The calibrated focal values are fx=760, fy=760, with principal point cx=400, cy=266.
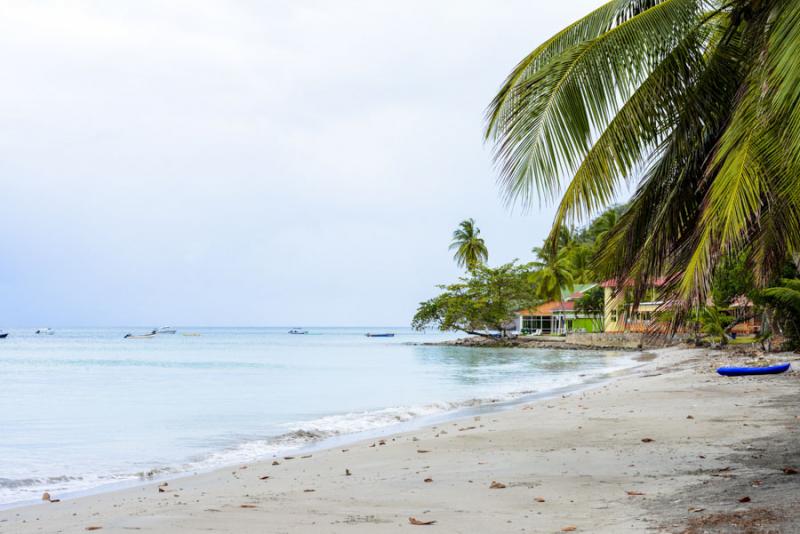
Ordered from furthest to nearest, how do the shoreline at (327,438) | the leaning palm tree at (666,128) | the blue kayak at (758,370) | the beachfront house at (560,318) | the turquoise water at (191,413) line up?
the beachfront house at (560,318) → the blue kayak at (758,370) → the turquoise water at (191,413) → the shoreline at (327,438) → the leaning palm tree at (666,128)

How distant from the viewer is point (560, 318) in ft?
252

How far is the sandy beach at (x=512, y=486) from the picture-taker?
16.6 feet

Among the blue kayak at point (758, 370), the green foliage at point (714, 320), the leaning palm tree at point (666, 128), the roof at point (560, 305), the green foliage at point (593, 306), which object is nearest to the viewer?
the leaning palm tree at point (666, 128)

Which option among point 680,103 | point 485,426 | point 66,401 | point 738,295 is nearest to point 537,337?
point 738,295

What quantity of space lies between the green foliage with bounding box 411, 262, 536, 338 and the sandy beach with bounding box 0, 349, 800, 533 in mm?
54647

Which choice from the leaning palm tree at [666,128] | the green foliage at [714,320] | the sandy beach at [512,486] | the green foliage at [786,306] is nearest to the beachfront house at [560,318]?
the green foliage at [714,320]

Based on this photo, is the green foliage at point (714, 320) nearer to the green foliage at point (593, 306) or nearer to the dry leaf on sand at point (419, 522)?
the green foliage at point (593, 306)

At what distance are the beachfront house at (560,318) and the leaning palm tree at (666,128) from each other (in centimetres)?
6176

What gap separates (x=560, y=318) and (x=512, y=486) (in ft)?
237

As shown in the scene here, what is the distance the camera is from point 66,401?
21.9 m

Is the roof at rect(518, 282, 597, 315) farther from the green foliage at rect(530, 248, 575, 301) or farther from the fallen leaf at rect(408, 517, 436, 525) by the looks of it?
the fallen leaf at rect(408, 517, 436, 525)

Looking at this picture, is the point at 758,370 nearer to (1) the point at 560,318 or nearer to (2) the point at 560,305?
(2) the point at 560,305

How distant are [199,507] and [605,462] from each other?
3.82 metres

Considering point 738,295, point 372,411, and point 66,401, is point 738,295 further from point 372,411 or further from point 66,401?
point 66,401
